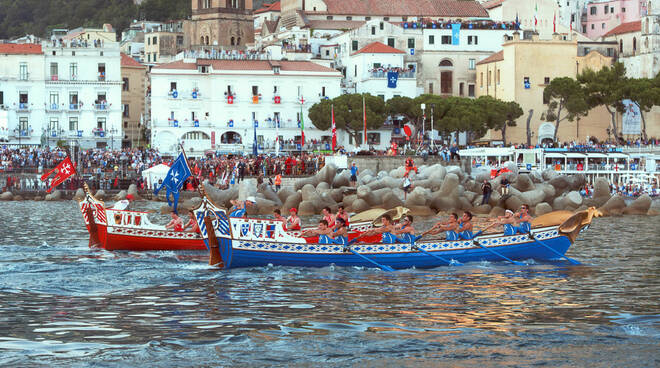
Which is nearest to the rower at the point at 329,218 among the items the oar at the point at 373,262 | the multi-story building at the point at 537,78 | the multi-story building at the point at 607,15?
the oar at the point at 373,262

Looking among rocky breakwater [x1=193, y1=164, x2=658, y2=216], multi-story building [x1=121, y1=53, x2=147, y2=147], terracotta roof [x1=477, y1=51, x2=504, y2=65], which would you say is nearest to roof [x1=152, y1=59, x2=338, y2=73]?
terracotta roof [x1=477, y1=51, x2=504, y2=65]

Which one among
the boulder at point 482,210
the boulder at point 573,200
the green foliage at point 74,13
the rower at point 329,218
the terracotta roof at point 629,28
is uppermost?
the green foliage at point 74,13

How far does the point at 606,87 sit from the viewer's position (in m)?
76.3

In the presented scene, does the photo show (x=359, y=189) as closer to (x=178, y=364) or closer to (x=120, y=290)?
(x=120, y=290)

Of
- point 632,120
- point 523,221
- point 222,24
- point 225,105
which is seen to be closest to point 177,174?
point 523,221

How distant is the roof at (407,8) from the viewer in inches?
4045

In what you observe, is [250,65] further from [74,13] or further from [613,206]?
[74,13]

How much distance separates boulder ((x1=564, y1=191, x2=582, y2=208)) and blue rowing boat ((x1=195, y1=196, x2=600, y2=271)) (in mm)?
19878

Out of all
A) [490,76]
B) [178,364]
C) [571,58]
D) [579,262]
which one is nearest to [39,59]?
[490,76]

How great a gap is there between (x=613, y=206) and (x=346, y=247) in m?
24.8

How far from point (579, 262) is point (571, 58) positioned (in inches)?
2217

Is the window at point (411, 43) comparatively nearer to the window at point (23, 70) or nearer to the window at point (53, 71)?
the window at point (53, 71)

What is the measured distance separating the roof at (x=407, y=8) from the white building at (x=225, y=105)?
2492 cm

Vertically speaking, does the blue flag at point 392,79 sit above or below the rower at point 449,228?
above
